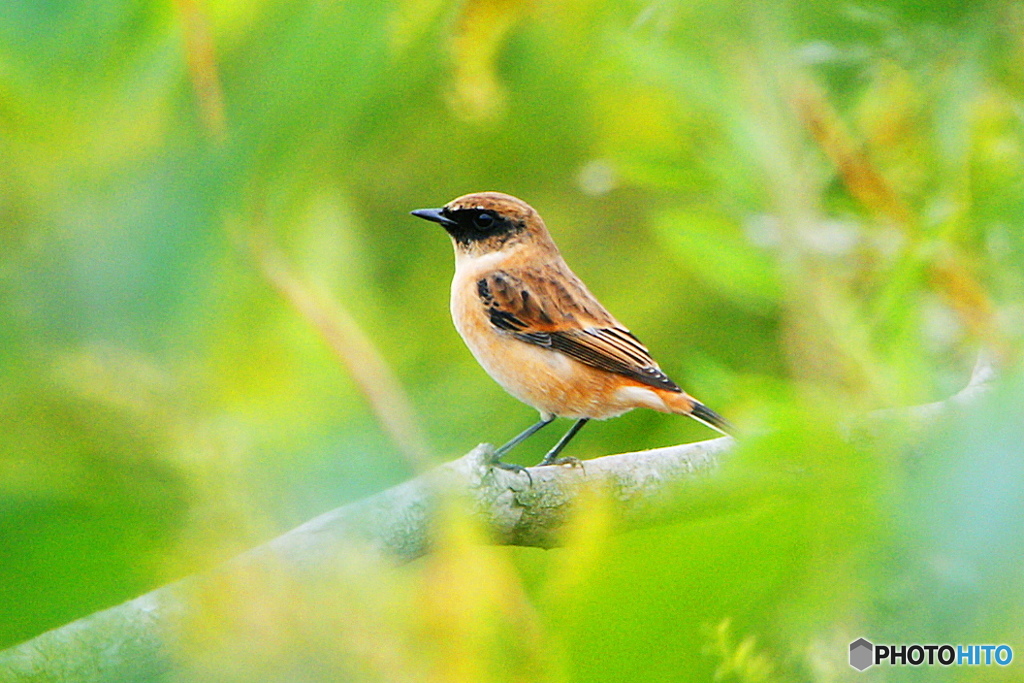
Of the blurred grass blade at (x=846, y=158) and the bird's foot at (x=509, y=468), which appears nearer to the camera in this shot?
the bird's foot at (x=509, y=468)

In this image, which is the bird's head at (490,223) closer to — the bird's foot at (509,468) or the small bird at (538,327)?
the small bird at (538,327)

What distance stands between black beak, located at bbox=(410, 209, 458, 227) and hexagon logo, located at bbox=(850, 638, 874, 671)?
3.38ft

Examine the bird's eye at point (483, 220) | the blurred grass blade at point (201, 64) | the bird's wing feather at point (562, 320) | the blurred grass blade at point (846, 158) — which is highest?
the bird's eye at point (483, 220)

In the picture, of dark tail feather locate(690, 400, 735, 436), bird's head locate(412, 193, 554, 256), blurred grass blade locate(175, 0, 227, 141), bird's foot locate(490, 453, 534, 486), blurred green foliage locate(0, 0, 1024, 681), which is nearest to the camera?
blurred green foliage locate(0, 0, 1024, 681)

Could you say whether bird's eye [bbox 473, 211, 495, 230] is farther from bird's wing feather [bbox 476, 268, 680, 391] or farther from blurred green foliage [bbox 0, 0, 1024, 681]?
blurred green foliage [bbox 0, 0, 1024, 681]

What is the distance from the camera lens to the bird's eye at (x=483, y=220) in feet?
5.17

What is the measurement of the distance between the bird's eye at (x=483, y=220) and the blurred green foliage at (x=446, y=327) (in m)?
0.28

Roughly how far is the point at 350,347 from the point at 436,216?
76 centimetres

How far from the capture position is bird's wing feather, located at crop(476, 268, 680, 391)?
1.46 metres

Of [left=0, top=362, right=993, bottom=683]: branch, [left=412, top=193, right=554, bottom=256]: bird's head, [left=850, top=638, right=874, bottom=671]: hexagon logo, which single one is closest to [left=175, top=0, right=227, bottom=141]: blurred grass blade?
[left=0, top=362, right=993, bottom=683]: branch

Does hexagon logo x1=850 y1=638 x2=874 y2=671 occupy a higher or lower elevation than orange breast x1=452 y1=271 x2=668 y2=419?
lower

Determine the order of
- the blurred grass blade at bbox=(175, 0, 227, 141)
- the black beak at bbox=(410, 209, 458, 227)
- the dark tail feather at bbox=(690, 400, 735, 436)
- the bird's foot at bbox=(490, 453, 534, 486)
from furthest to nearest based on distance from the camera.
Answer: the black beak at bbox=(410, 209, 458, 227), the dark tail feather at bbox=(690, 400, 735, 436), the bird's foot at bbox=(490, 453, 534, 486), the blurred grass blade at bbox=(175, 0, 227, 141)

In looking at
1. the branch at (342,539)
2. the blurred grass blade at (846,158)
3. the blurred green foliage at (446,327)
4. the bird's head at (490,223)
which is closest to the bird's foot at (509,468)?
the blurred green foliage at (446,327)

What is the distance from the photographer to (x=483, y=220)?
159cm
